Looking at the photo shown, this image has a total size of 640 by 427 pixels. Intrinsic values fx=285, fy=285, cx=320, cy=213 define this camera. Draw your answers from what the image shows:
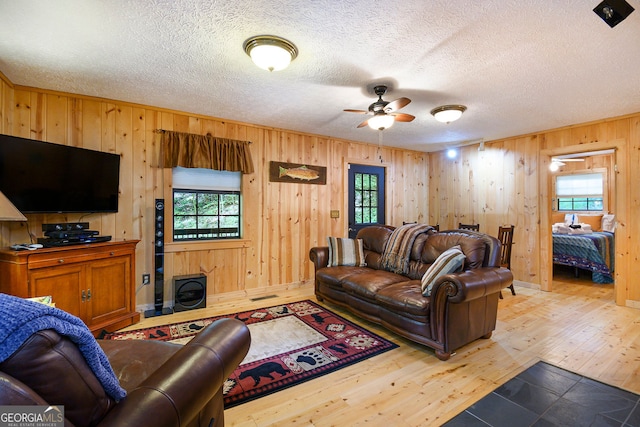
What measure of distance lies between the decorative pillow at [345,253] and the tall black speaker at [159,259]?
6.93 ft

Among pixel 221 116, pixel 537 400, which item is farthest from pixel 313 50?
pixel 537 400

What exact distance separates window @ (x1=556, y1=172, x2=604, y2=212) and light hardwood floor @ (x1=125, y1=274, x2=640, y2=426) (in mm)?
4206

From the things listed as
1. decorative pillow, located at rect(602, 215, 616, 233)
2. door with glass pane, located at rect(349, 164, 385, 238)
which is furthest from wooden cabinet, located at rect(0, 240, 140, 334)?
decorative pillow, located at rect(602, 215, 616, 233)

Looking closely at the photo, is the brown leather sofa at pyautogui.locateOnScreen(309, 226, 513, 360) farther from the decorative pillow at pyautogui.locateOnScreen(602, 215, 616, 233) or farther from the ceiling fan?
the decorative pillow at pyautogui.locateOnScreen(602, 215, 616, 233)

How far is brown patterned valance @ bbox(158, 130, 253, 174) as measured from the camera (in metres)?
3.64

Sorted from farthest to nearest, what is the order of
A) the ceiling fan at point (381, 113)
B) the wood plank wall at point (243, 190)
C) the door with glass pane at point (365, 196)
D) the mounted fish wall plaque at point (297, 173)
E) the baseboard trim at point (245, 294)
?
the door with glass pane at point (365, 196)
the mounted fish wall plaque at point (297, 173)
the baseboard trim at point (245, 294)
the wood plank wall at point (243, 190)
the ceiling fan at point (381, 113)

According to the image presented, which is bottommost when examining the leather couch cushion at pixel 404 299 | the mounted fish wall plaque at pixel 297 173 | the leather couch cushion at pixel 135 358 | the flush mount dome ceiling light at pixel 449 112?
the leather couch cushion at pixel 404 299

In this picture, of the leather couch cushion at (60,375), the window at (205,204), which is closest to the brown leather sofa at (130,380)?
the leather couch cushion at (60,375)

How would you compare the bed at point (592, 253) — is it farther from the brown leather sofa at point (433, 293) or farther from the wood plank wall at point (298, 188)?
the brown leather sofa at point (433, 293)

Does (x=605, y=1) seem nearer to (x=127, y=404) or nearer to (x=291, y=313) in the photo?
(x=127, y=404)

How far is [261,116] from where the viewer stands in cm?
395

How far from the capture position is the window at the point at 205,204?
152 inches

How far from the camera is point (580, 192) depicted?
22.8ft

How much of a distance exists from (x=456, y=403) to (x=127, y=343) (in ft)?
6.85
